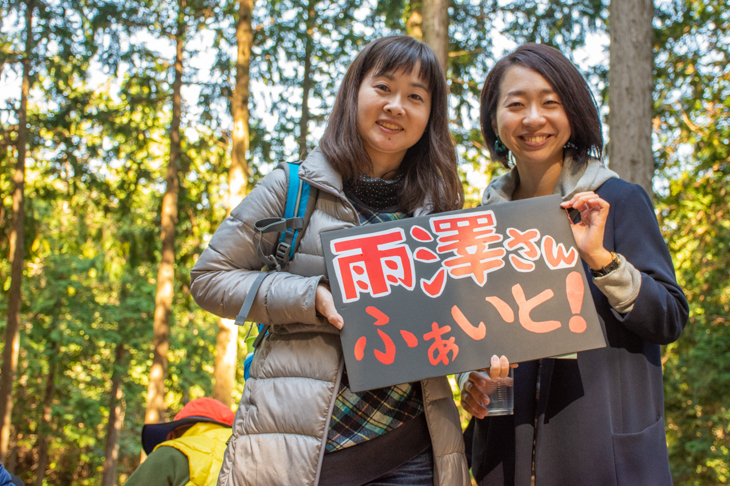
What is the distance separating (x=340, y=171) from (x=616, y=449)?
126 cm

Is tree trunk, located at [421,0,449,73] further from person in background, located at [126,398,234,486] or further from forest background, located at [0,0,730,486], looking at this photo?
person in background, located at [126,398,234,486]

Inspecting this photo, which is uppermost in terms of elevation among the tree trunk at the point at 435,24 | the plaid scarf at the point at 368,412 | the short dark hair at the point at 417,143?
the tree trunk at the point at 435,24

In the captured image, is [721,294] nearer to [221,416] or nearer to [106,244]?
[221,416]

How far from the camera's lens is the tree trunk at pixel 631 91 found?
17.0 feet

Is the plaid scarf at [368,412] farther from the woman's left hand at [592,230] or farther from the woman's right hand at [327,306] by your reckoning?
the woman's left hand at [592,230]

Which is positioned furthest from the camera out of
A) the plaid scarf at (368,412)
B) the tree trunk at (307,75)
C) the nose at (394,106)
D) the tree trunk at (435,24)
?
the tree trunk at (307,75)

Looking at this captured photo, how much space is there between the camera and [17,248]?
12148 millimetres

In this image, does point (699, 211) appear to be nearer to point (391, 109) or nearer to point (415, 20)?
point (415, 20)

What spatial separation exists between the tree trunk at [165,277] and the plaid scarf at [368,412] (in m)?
10.2

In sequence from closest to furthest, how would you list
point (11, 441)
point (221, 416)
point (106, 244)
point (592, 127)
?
point (592, 127)
point (221, 416)
point (106, 244)
point (11, 441)

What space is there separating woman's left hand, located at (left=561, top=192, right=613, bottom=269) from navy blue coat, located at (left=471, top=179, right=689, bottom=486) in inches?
5.5

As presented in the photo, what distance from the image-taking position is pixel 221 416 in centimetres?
330

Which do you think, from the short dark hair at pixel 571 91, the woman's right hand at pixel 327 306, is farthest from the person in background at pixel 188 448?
the short dark hair at pixel 571 91

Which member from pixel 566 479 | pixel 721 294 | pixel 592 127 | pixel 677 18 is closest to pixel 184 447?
pixel 566 479
